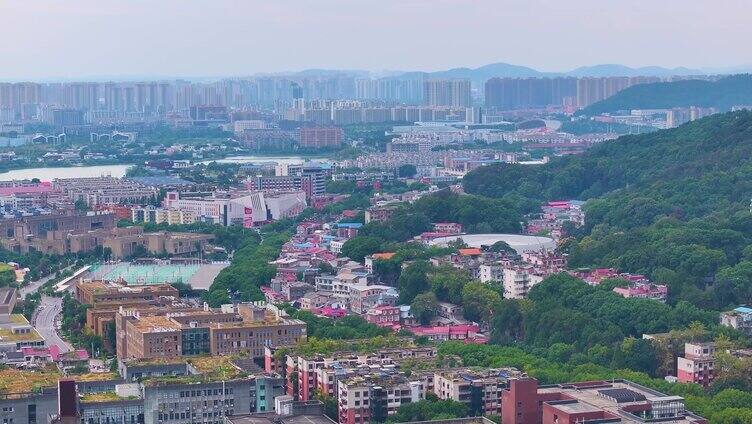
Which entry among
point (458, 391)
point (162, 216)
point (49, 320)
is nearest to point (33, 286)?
point (49, 320)

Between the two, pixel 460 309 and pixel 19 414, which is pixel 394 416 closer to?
pixel 19 414

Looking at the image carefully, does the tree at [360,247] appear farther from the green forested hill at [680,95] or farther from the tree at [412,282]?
the green forested hill at [680,95]

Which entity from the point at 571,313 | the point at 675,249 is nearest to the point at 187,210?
the point at 675,249

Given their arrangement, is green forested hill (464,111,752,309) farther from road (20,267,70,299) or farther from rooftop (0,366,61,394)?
rooftop (0,366,61,394)

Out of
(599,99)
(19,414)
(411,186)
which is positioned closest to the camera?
(19,414)

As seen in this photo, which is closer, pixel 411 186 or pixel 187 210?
pixel 187 210
